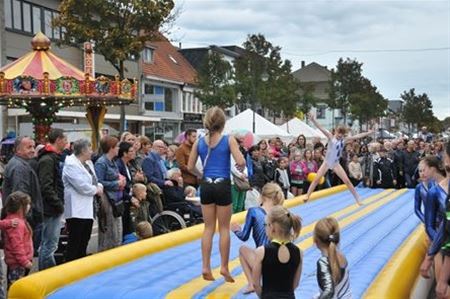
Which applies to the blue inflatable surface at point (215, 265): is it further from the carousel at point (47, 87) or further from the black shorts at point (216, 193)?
the carousel at point (47, 87)

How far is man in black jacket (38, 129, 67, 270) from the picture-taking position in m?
7.14

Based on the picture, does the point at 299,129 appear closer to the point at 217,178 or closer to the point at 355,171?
the point at 355,171

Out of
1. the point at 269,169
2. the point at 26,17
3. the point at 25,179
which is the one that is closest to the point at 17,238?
the point at 25,179

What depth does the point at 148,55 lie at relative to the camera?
142ft

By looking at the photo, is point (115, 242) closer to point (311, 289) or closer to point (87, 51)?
point (311, 289)

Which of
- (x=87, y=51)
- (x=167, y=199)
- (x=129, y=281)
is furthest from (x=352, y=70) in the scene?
(x=129, y=281)

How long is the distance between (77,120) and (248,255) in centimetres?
3000

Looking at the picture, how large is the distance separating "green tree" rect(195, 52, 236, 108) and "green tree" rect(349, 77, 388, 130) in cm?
1602

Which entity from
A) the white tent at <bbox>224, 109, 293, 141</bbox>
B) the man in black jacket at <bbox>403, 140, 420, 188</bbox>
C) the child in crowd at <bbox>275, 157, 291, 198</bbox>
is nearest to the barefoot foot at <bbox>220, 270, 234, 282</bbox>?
the child in crowd at <bbox>275, 157, 291, 198</bbox>

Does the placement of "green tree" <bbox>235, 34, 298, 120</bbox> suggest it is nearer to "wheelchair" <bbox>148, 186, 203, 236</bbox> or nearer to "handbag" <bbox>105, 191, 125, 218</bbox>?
"wheelchair" <bbox>148, 186, 203, 236</bbox>

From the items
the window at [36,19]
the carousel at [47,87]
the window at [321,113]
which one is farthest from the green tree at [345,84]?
the carousel at [47,87]

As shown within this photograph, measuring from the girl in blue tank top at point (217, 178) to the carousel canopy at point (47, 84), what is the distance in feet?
37.5

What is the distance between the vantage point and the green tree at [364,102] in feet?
179

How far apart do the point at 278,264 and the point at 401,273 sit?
2.15 m
